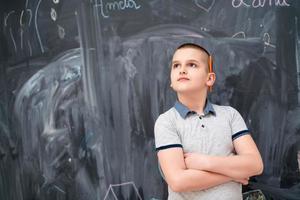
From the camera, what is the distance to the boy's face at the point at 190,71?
6.10ft

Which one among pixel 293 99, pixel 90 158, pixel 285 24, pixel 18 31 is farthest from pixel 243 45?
pixel 18 31

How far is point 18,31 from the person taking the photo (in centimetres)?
254

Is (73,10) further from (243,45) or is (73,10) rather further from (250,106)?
(250,106)

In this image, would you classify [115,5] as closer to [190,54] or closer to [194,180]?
[190,54]

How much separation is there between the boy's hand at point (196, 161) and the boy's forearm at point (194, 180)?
0.9 inches

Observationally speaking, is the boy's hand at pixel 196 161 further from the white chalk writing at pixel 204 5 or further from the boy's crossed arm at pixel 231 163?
the white chalk writing at pixel 204 5

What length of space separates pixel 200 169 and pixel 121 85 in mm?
901

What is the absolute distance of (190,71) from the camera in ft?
6.13

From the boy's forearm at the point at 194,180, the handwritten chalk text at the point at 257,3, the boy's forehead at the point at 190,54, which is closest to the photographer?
the boy's forearm at the point at 194,180

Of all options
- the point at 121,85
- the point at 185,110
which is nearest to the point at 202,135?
the point at 185,110

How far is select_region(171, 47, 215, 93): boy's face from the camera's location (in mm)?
1860

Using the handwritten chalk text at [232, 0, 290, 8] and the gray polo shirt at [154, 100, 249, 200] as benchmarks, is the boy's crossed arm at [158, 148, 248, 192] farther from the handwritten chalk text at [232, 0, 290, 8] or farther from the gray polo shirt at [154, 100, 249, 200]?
the handwritten chalk text at [232, 0, 290, 8]

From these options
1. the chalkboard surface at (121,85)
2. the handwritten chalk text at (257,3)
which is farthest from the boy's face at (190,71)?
the handwritten chalk text at (257,3)

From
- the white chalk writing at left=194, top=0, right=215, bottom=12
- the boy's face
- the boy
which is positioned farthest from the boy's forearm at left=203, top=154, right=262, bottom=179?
the white chalk writing at left=194, top=0, right=215, bottom=12
